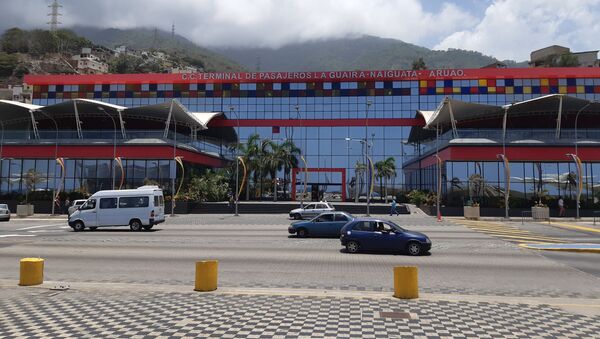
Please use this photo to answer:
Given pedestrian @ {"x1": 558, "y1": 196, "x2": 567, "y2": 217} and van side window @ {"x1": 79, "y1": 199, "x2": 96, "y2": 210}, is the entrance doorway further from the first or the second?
van side window @ {"x1": 79, "y1": 199, "x2": 96, "y2": 210}

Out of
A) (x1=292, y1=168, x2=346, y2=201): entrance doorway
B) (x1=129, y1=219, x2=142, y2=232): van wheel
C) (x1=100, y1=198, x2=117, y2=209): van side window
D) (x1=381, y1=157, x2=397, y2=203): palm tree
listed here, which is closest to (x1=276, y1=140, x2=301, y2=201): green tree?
(x1=292, y1=168, x2=346, y2=201): entrance doorway

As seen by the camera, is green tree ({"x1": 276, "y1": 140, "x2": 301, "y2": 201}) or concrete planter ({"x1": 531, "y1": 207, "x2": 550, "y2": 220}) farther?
green tree ({"x1": 276, "y1": 140, "x2": 301, "y2": 201})

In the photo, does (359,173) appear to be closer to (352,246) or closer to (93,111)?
(93,111)

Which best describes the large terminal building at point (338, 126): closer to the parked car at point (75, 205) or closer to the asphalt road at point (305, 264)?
the parked car at point (75, 205)

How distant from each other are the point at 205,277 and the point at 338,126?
193ft

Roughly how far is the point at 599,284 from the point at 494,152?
34088 mm

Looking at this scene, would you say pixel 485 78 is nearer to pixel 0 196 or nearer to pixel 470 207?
pixel 470 207

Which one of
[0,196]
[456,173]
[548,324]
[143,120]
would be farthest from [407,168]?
[548,324]

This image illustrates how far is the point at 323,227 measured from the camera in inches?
898

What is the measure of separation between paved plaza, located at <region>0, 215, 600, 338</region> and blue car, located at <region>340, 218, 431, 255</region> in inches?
19.2

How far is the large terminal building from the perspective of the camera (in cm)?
4375

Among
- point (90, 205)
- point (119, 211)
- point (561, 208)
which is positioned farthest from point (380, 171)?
point (90, 205)

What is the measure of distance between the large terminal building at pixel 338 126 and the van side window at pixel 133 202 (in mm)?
20133

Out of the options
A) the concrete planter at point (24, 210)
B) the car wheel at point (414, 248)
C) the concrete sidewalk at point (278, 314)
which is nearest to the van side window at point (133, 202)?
the concrete sidewalk at point (278, 314)
